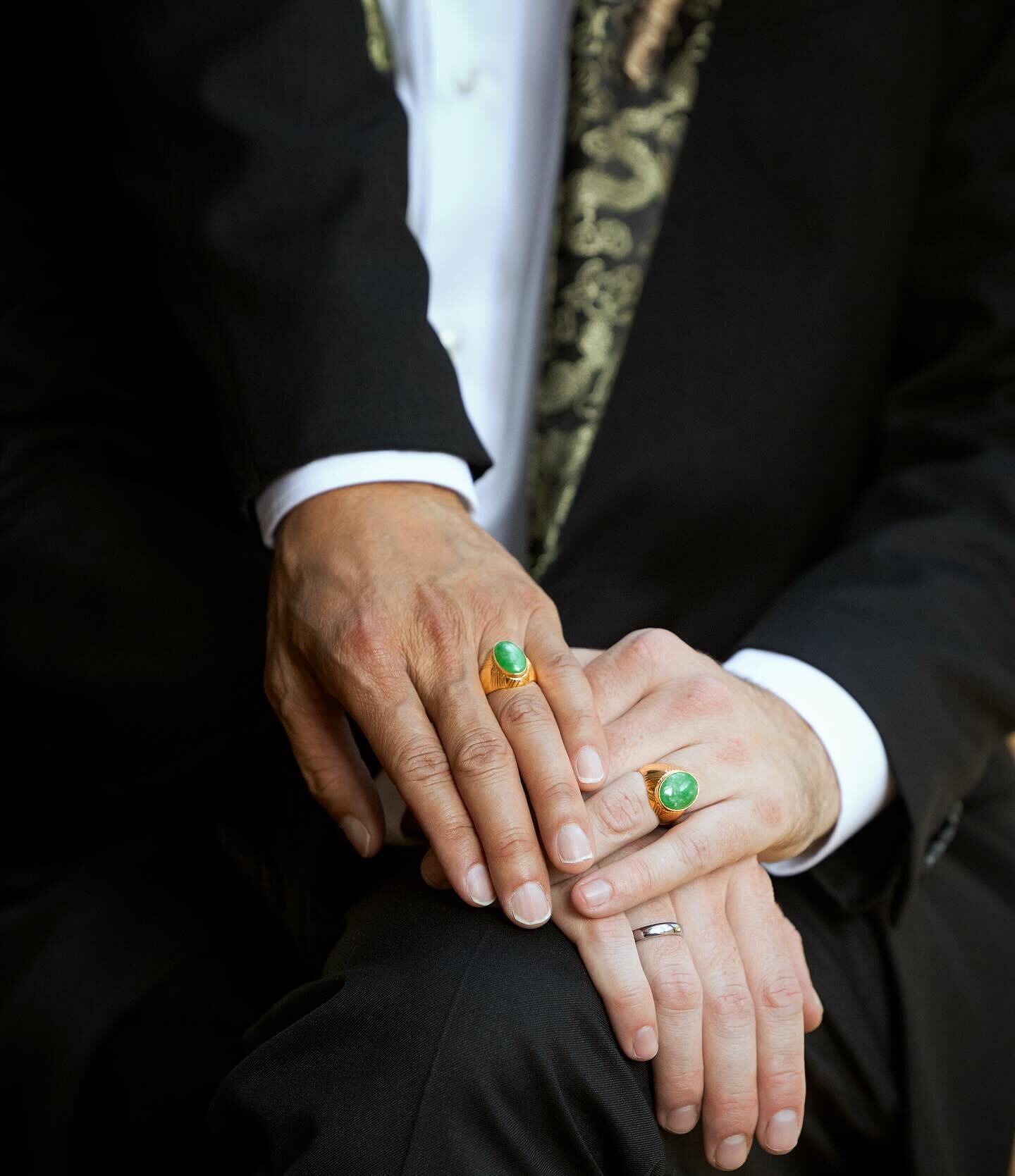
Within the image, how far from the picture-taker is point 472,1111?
574mm

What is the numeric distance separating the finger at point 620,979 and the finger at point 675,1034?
1 centimetres

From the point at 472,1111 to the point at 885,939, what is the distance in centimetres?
40

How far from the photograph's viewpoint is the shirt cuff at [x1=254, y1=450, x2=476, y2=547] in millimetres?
771

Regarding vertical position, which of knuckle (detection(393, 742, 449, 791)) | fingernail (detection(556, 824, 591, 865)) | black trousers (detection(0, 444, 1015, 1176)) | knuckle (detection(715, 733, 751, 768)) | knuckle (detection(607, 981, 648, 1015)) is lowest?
black trousers (detection(0, 444, 1015, 1176))

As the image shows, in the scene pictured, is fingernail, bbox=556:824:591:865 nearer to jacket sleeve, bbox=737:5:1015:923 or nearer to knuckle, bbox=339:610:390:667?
knuckle, bbox=339:610:390:667

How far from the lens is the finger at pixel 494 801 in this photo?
2.02 feet

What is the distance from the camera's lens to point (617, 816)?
0.66m

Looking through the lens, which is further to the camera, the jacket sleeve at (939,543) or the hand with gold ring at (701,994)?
the jacket sleeve at (939,543)

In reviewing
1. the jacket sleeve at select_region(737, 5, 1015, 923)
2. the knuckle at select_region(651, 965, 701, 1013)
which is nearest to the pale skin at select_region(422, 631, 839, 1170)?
the knuckle at select_region(651, 965, 701, 1013)

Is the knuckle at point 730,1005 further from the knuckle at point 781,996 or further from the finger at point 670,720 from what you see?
the finger at point 670,720

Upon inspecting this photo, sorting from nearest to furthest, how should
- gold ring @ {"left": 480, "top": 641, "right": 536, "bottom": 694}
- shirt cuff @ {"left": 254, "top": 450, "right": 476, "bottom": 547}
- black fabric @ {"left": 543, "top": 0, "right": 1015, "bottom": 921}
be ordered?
gold ring @ {"left": 480, "top": 641, "right": 536, "bottom": 694}
shirt cuff @ {"left": 254, "top": 450, "right": 476, "bottom": 547}
black fabric @ {"left": 543, "top": 0, "right": 1015, "bottom": 921}

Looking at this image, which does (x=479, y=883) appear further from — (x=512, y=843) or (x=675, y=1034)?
(x=675, y=1034)

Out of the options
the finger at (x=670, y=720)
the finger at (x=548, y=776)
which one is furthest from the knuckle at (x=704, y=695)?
the finger at (x=548, y=776)

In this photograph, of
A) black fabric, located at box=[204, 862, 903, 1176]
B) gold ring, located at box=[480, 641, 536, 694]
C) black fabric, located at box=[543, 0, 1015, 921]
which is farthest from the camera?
black fabric, located at box=[543, 0, 1015, 921]
